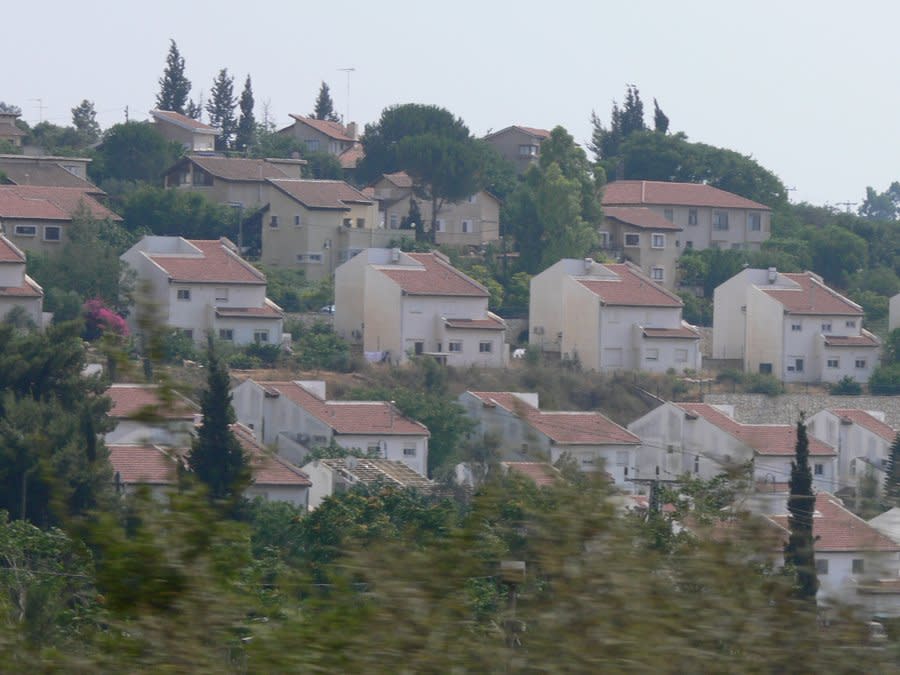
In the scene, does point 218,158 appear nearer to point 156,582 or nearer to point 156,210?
point 156,210

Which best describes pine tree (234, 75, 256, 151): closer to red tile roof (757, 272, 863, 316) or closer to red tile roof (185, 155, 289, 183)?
red tile roof (185, 155, 289, 183)

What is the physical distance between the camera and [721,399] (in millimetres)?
26703

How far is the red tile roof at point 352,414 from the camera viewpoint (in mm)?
20969

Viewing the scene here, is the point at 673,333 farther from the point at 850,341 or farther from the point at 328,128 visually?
the point at 328,128

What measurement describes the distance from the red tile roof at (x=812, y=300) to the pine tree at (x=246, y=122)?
61.7ft

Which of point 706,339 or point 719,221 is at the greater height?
point 719,221

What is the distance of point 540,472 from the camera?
2365mm

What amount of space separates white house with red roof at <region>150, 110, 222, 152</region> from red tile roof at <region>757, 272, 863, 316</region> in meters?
17.2

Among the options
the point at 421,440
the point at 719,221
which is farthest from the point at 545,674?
the point at 719,221

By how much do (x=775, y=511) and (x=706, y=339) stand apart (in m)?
29.4

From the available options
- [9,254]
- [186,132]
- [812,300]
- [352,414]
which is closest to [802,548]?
[352,414]

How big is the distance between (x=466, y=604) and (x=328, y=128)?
42936 millimetres

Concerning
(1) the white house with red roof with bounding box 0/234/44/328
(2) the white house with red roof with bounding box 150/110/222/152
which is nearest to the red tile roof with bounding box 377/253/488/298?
(1) the white house with red roof with bounding box 0/234/44/328

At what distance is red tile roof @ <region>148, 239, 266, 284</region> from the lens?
86.0ft
